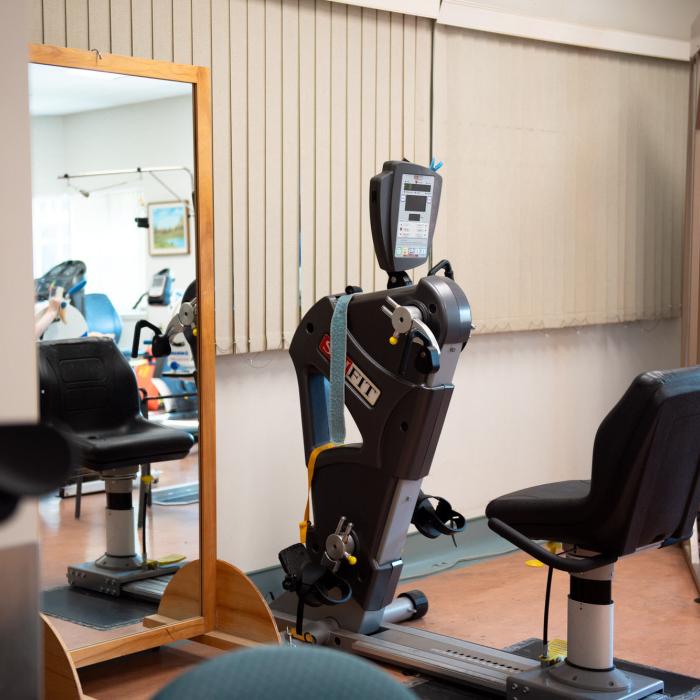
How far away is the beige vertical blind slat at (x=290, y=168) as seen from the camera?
165 inches

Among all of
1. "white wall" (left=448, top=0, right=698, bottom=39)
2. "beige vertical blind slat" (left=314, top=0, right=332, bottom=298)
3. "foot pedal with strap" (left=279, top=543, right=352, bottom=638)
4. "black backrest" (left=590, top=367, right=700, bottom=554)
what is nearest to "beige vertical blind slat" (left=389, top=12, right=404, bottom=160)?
"beige vertical blind slat" (left=314, top=0, right=332, bottom=298)

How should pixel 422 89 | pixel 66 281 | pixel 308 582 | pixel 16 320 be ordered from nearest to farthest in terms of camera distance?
pixel 16 320 → pixel 66 281 → pixel 308 582 → pixel 422 89

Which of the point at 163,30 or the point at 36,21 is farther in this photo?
the point at 163,30

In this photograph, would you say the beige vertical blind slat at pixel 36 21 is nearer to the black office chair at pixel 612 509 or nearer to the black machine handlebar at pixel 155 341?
→ the black machine handlebar at pixel 155 341

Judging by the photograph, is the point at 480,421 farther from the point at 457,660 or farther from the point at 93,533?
the point at 93,533

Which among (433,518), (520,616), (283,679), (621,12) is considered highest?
(621,12)

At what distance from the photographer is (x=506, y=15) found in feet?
16.3

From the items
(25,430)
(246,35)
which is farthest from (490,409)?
(25,430)

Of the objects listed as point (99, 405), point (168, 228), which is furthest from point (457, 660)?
point (168, 228)

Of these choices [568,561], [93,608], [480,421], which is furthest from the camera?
[480,421]

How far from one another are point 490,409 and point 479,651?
1723 mm

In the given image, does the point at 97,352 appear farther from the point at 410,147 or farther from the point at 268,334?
the point at 410,147

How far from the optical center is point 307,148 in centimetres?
429

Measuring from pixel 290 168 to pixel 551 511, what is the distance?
1.79 meters
